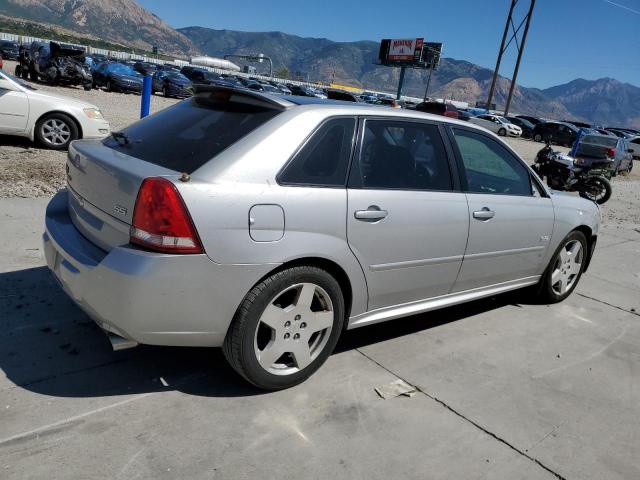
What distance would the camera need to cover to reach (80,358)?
10.4 feet

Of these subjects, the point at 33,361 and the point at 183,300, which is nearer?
the point at 183,300

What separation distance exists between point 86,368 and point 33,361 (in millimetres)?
297

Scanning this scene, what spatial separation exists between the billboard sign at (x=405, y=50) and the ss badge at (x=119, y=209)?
6276 centimetres

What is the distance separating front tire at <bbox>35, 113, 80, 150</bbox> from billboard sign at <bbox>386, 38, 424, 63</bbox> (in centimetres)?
5758

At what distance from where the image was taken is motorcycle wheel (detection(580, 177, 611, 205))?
12906 mm

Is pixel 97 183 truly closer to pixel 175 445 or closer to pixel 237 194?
pixel 237 194

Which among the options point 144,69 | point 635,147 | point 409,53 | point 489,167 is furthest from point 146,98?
point 409,53

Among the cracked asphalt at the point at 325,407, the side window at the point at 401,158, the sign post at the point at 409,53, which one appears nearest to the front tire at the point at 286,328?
the cracked asphalt at the point at 325,407

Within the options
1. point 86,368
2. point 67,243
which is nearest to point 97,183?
point 67,243

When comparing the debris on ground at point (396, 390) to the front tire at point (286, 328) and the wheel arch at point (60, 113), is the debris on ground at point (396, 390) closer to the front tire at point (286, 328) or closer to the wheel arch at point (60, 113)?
the front tire at point (286, 328)

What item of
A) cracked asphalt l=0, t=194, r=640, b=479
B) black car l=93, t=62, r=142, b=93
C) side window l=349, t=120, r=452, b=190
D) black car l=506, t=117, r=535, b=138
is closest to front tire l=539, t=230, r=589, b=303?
cracked asphalt l=0, t=194, r=640, b=479

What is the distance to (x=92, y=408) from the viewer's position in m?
2.73

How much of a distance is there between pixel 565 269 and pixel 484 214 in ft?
5.70

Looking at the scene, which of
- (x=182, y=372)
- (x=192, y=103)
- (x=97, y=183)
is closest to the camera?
(x=97, y=183)
